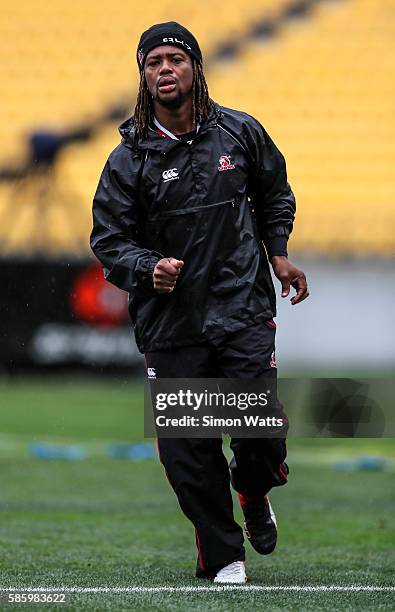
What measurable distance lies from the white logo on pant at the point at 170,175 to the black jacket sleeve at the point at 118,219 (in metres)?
0.10

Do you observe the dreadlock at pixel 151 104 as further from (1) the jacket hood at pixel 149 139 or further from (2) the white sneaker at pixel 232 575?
(2) the white sneaker at pixel 232 575

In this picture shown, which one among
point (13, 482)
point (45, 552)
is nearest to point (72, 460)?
point (13, 482)

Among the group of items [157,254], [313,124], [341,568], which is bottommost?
[341,568]

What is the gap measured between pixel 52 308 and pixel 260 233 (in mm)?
9866

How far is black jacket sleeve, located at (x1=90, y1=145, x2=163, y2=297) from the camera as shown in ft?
14.3

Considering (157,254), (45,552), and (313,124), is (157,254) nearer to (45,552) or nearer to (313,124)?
(45,552)

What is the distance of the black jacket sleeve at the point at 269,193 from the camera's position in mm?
4555

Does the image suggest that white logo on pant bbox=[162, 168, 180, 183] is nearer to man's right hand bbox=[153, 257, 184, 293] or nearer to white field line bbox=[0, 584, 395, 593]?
man's right hand bbox=[153, 257, 184, 293]

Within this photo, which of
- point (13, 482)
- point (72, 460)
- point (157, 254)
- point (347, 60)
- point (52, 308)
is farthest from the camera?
point (347, 60)

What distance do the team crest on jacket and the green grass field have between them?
1.37 m

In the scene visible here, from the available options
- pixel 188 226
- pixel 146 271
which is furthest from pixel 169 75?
pixel 146 271

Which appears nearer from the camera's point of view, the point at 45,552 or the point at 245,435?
the point at 245,435

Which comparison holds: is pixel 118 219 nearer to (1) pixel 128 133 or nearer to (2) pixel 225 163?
(1) pixel 128 133

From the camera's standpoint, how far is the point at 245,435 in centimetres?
452
